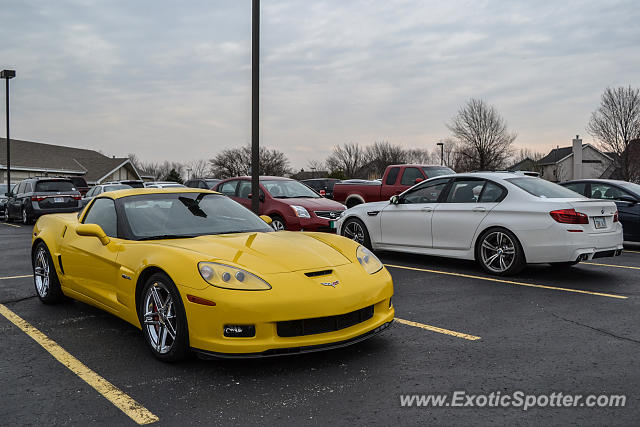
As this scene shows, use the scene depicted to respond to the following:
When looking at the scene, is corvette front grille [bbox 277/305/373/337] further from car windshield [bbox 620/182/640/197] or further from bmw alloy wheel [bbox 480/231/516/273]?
car windshield [bbox 620/182/640/197]

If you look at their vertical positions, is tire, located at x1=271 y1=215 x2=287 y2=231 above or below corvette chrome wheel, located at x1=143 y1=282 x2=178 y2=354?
above

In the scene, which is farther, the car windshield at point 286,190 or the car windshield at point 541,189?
the car windshield at point 286,190

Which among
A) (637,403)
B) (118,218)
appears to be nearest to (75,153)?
(118,218)

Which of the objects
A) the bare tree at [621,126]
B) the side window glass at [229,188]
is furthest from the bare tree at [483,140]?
the side window glass at [229,188]

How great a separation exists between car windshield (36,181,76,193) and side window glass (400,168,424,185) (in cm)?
1255

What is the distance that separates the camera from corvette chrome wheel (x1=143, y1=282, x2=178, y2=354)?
157 inches

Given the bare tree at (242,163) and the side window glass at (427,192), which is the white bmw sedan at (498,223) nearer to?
the side window glass at (427,192)

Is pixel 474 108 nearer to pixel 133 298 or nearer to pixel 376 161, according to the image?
pixel 376 161

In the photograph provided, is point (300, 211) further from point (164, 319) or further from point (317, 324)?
point (317, 324)

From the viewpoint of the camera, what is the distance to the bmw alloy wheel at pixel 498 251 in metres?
7.43

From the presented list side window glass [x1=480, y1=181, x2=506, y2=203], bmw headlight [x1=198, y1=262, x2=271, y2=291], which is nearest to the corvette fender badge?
bmw headlight [x1=198, y1=262, x2=271, y2=291]

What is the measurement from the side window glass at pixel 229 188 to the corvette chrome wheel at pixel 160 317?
8644 millimetres

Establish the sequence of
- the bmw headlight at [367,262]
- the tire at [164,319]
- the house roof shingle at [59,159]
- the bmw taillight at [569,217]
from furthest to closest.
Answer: the house roof shingle at [59,159]
the bmw taillight at [569,217]
the bmw headlight at [367,262]
the tire at [164,319]

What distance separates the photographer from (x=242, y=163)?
83.2m
